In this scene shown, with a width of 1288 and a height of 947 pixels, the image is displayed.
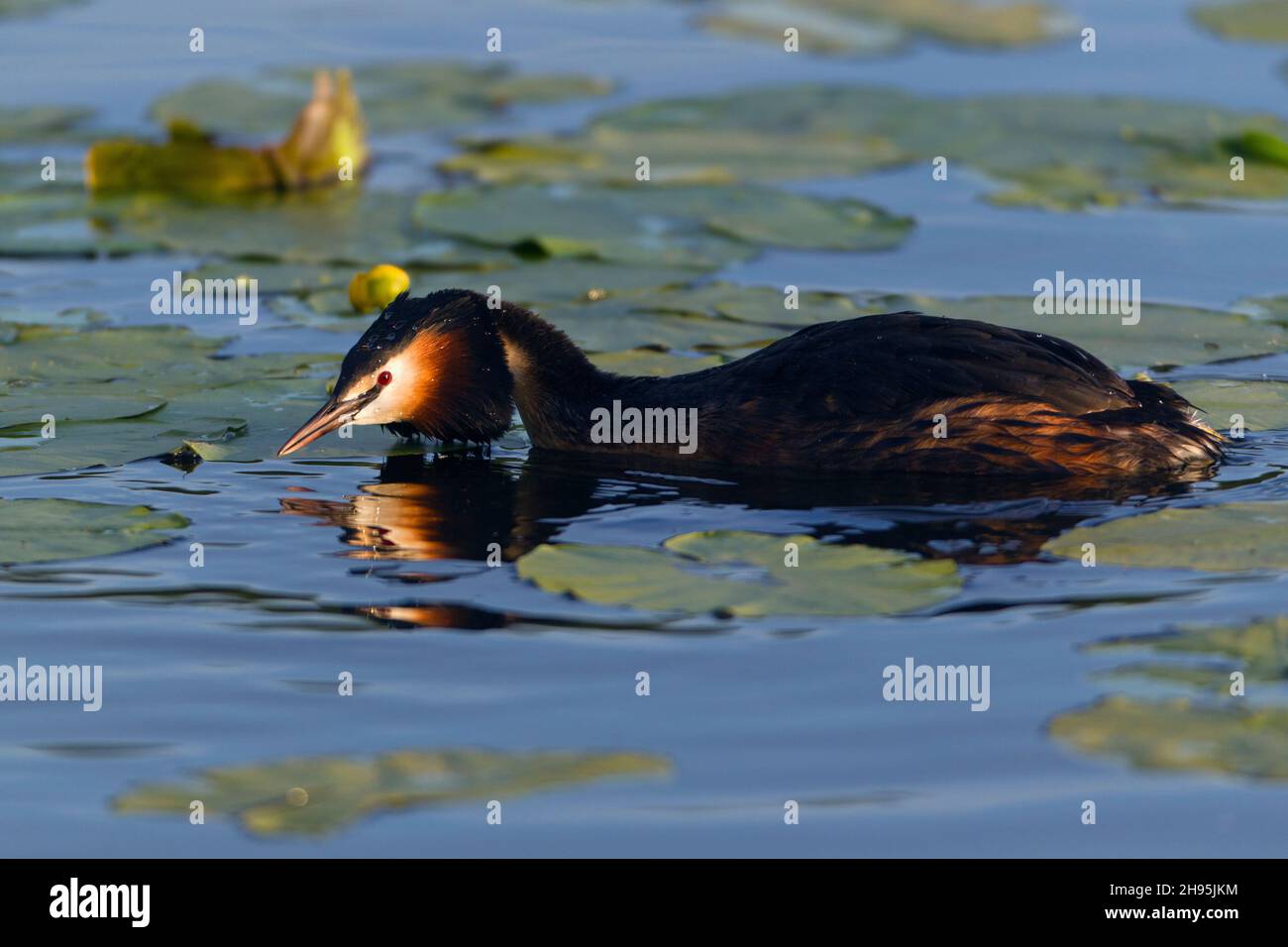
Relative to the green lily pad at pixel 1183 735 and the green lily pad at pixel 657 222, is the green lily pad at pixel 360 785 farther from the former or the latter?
the green lily pad at pixel 657 222

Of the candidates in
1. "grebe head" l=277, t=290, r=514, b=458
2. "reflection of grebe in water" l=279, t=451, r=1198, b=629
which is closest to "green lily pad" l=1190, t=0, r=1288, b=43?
"reflection of grebe in water" l=279, t=451, r=1198, b=629

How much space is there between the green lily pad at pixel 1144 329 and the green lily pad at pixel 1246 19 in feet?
30.7

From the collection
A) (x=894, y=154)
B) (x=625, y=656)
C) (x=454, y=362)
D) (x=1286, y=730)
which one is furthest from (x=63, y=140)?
(x=1286, y=730)

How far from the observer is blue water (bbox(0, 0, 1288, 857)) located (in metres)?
6.38

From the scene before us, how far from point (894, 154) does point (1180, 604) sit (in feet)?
32.0

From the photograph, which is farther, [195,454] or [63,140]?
[63,140]

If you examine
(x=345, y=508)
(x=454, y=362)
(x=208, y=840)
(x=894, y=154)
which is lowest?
(x=208, y=840)

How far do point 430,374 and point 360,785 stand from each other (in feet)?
14.1

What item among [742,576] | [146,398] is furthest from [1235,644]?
[146,398]

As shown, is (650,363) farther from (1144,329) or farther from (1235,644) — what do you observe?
(1235,644)

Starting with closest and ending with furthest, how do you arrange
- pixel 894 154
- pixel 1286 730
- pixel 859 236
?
1. pixel 1286 730
2. pixel 859 236
3. pixel 894 154

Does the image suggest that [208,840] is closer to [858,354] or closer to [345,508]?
[345,508]

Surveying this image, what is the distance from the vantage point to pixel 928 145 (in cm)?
1734

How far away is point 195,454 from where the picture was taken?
1039 cm
